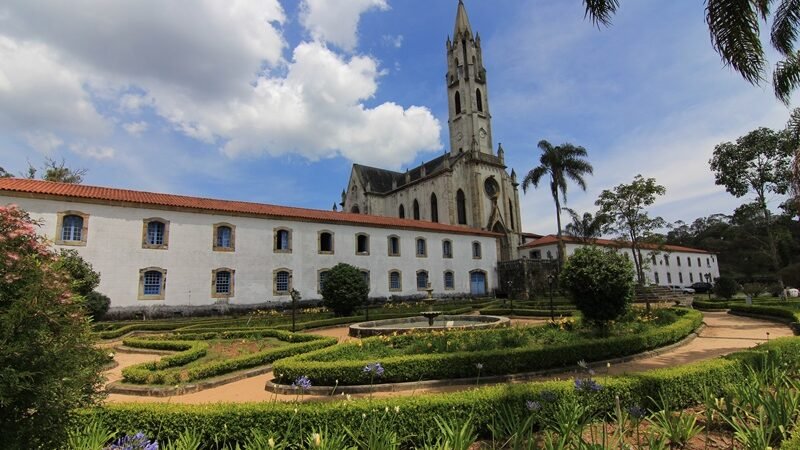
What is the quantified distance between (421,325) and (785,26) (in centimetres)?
1502

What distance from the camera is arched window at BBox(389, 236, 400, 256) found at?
32812mm

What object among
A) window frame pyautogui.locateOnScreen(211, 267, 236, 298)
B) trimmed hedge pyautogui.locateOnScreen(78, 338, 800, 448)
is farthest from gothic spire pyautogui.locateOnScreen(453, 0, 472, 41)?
trimmed hedge pyautogui.locateOnScreen(78, 338, 800, 448)

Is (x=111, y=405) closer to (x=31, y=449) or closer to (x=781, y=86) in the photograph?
(x=31, y=449)

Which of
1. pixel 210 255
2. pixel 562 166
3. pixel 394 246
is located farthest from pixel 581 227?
pixel 210 255

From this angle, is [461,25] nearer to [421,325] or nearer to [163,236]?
[163,236]

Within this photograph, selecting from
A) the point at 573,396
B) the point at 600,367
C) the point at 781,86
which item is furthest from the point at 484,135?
the point at 573,396

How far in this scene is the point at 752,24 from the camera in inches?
372

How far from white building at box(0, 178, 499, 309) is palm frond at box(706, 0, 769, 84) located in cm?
2412

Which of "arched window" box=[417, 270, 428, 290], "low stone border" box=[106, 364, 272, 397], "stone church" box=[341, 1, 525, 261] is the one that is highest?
"stone church" box=[341, 1, 525, 261]

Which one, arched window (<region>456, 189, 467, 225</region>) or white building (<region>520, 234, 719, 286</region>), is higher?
arched window (<region>456, 189, 467, 225</region>)

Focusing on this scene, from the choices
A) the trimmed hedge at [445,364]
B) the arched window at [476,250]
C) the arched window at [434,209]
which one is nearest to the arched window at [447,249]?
the arched window at [476,250]

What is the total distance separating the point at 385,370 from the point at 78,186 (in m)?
23.8

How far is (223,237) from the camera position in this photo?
25844 millimetres

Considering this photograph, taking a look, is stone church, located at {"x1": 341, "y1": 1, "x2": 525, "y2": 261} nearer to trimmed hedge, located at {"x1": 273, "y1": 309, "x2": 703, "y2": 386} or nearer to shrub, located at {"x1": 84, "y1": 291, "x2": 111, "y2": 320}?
shrub, located at {"x1": 84, "y1": 291, "x2": 111, "y2": 320}
